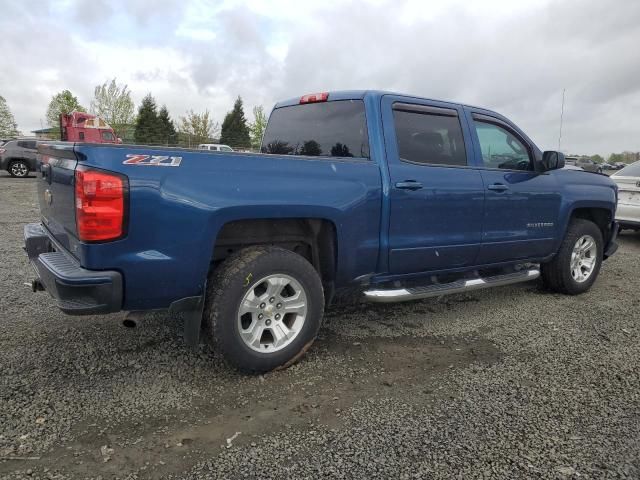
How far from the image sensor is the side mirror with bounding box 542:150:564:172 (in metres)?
4.68

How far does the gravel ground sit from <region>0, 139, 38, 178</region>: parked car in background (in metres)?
18.3

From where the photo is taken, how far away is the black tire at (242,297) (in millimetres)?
2953

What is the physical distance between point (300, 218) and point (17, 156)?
67.9ft

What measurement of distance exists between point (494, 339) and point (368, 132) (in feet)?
6.36

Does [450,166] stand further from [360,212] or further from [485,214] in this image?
[360,212]

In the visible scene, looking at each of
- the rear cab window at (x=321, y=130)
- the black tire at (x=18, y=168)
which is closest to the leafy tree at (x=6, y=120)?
the black tire at (x=18, y=168)

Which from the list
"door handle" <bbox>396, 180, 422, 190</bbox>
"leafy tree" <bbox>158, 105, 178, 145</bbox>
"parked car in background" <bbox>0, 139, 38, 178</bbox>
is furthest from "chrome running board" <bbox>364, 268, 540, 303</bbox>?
"leafy tree" <bbox>158, 105, 178, 145</bbox>

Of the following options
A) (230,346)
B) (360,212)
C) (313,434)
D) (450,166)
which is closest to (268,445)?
(313,434)

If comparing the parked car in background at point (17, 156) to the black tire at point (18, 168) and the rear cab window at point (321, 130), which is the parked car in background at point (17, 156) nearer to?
the black tire at point (18, 168)

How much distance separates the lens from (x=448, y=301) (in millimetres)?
4988

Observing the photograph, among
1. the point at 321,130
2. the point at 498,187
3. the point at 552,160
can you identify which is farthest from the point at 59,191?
the point at 552,160

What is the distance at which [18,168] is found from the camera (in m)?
20.1

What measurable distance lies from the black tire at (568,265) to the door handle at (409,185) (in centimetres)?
231

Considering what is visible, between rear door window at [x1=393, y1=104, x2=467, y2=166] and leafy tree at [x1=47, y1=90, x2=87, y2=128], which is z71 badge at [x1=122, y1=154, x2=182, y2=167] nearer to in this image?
rear door window at [x1=393, y1=104, x2=467, y2=166]
